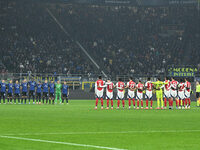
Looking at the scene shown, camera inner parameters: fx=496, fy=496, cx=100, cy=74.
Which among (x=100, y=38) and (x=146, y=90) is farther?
(x=100, y=38)

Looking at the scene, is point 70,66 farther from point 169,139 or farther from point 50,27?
point 169,139

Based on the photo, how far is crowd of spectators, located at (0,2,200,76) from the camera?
58.2 metres

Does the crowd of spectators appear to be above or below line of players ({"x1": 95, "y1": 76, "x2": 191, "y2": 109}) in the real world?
above

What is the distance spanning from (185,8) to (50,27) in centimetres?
2100

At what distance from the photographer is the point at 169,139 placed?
13414 millimetres

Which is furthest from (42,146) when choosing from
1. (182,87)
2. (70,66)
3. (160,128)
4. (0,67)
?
(70,66)

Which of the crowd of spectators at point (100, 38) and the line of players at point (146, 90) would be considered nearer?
the line of players at point (146, 90)

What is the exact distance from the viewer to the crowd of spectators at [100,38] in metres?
58.2

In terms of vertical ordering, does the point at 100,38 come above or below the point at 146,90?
above

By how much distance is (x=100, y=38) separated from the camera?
6750 centimetres

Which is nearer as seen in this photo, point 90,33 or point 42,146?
point 42,146

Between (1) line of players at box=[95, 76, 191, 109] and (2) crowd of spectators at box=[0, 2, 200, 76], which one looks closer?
(1) line of players at box=[95, 76, 191, 109]

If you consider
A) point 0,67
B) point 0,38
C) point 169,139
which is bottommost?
point 169,139

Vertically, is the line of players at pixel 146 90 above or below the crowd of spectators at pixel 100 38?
below
